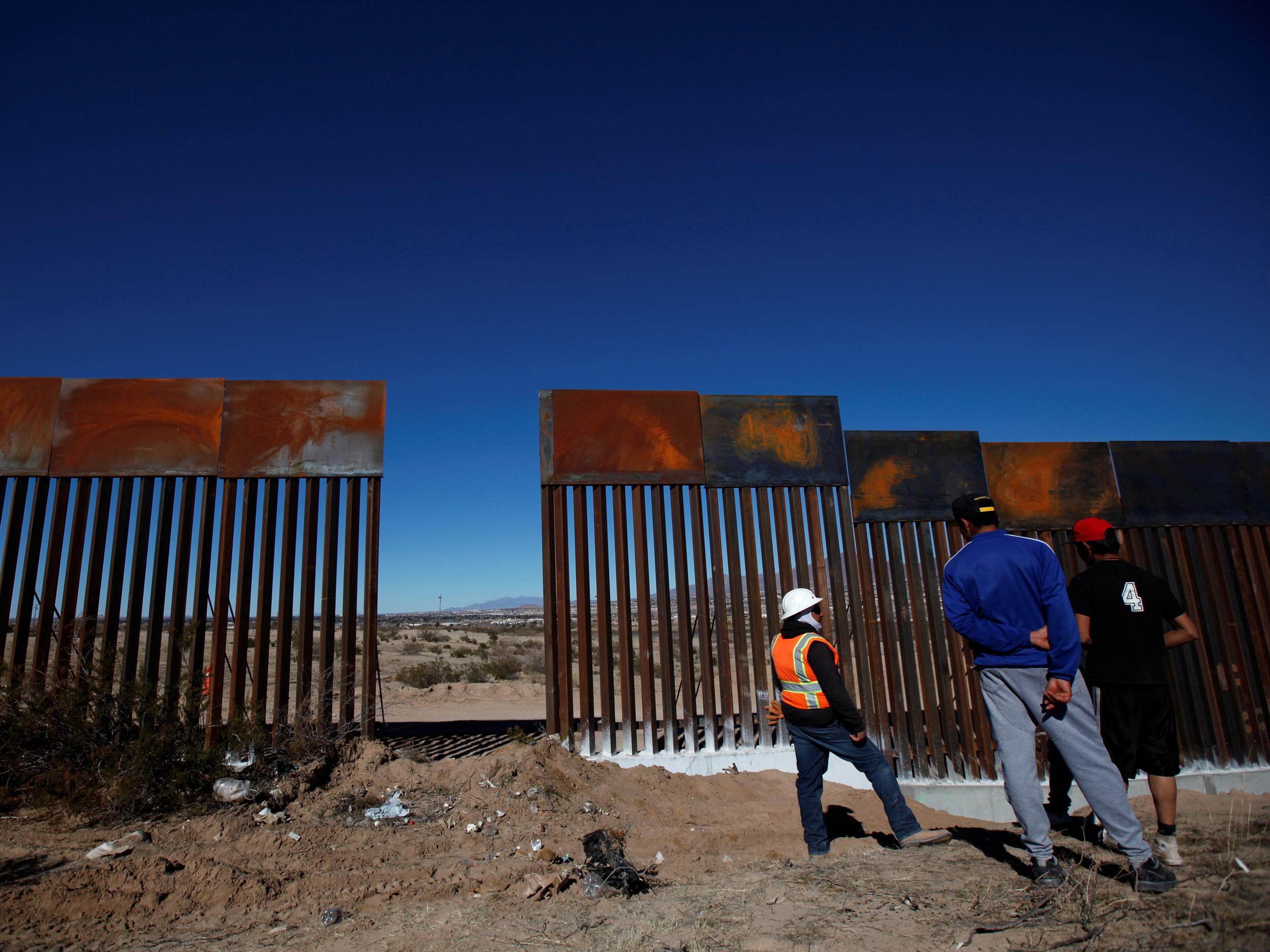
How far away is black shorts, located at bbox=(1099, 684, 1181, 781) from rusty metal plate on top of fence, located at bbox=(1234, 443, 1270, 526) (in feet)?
23.3

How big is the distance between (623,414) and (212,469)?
4.05 m

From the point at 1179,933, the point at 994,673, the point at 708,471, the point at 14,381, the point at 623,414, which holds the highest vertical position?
the point at 14,381

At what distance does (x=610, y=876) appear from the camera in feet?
13.0

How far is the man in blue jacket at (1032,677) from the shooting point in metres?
3.54

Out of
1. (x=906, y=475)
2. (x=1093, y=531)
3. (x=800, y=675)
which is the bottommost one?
(x=800, y=675)

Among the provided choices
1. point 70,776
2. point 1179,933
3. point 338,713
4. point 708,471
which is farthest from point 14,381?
point 1179,933

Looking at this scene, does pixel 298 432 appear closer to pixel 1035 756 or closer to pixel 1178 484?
pixel 1035 756

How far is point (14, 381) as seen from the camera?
6957mm

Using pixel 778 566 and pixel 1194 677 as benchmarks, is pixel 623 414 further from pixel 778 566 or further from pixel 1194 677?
pixel 1194 677

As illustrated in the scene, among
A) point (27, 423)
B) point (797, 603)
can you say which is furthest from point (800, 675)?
point (27, 423)

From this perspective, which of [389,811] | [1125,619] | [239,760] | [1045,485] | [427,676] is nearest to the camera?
[1125,619]

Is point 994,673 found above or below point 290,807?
above

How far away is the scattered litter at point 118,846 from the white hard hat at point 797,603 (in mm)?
4441

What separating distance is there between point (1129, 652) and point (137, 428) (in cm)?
833
